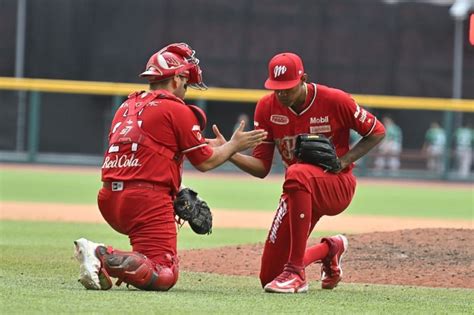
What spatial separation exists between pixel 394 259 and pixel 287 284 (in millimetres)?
2450

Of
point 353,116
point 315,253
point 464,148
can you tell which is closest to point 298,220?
point 315,253

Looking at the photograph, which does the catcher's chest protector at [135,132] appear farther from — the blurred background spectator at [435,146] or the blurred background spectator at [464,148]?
the blurred background spectator at [464,148]

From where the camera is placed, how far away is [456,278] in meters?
7.99

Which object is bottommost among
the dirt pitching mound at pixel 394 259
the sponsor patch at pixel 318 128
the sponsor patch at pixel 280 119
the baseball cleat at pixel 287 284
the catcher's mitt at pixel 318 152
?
the dirt pitching mound at pixel 394 259

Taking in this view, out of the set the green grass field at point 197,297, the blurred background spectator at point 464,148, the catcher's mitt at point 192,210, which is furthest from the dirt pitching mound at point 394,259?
the blurred background spectator at point 464,148

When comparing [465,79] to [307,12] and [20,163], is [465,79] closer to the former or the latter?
[307,12]

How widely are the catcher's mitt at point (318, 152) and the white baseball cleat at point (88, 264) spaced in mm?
1434

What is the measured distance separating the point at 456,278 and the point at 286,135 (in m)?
1.84

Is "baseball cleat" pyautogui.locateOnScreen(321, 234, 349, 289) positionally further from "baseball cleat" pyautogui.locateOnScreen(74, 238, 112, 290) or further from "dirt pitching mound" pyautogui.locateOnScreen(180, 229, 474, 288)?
"baseball cleat" pyautogui.locateOnScreen(74, 238, 112, 290)

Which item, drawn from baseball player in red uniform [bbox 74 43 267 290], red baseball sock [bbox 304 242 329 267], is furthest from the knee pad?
red baseball sock [bbox 304 242 329 267]

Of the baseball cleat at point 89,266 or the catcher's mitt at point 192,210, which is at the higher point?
the catcher's mitt at point 192,210

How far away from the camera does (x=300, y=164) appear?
22.4 feet

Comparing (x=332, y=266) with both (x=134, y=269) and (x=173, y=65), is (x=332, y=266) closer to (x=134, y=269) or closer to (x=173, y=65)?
(x=134, y=269)

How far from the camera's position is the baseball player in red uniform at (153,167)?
639 centimetres
